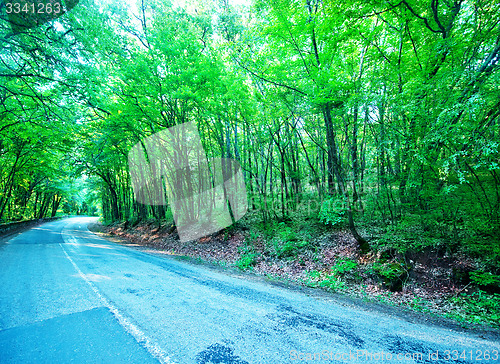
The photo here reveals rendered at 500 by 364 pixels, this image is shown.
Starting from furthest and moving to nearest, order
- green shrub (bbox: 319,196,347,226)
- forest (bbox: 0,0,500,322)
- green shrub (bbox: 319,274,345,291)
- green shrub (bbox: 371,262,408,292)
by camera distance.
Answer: green shrub (bbox: 319,196,347,226) < green shrub (bbox: 319,274,345,291) < green shrub (bbox: 371,262,408,292) < forest (bbox: 0,0,500,322)

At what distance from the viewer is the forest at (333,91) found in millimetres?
4301

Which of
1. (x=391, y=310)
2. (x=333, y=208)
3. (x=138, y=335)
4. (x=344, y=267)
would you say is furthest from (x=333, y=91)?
(x=138, y=335)

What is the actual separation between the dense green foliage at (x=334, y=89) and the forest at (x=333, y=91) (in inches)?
2.0

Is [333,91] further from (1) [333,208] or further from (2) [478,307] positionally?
(2) [478,307]

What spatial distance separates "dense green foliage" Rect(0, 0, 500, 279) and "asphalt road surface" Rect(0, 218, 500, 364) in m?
2.90

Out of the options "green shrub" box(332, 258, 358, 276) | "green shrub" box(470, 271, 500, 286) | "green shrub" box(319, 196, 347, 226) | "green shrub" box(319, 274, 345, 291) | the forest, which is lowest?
"green shrub" box(319, 274, 345, 291)

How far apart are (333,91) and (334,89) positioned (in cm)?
14

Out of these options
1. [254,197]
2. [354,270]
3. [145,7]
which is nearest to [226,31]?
[145,7]

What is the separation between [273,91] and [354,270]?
707 centimetres

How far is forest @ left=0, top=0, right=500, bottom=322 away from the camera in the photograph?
4301 millimetres

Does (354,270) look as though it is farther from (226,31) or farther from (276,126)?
(226,31)

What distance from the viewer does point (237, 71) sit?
8.91 metres

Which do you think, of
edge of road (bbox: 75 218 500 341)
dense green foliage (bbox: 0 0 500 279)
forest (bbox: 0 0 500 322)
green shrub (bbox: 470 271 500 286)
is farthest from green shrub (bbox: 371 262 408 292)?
green shrub (bbox: 470 271 500 286)

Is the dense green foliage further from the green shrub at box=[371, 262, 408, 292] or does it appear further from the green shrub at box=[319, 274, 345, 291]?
the green shrub at box=[319, 274, 345, 291]
